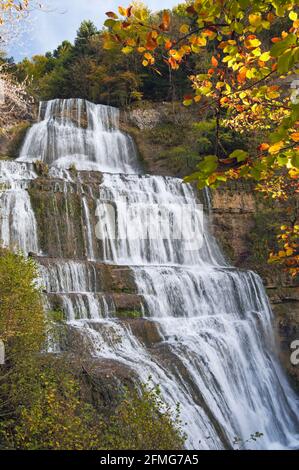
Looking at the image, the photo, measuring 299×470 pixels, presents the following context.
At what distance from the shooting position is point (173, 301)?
1313 centimetres

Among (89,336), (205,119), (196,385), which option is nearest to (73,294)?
(89,336)

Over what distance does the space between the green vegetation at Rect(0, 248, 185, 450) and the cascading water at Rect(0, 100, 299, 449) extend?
1256 mm

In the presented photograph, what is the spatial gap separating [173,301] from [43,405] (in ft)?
26.6

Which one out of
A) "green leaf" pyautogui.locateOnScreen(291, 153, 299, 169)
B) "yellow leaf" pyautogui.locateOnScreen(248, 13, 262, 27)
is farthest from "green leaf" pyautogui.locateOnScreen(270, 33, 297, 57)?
"yellow leaf" pyautogui.locateOnScreen(248, 13, 262, 27)

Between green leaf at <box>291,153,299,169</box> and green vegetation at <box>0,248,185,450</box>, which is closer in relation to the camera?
green leaf at <box>291,153,299,169</box>

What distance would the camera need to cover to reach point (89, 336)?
929 cm

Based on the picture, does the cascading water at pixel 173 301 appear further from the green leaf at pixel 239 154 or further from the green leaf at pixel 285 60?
the green leaf at pixel 285 60

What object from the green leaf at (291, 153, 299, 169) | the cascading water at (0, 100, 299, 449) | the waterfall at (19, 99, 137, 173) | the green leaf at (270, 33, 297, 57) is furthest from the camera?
the waterfall at (19, 99, 137, 173)

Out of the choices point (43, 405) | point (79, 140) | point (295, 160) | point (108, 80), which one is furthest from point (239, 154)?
point (108, 80)

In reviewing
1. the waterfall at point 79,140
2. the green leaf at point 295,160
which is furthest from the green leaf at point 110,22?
the waterfall at point 79,140

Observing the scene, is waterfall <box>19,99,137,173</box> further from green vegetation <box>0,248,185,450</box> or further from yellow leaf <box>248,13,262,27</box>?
yellow leaf <box>248,13,262,27</box>

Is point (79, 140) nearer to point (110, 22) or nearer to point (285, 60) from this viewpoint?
point (110, 22)

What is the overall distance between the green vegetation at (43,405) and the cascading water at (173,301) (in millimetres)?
1256

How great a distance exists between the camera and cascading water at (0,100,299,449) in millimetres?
9352
